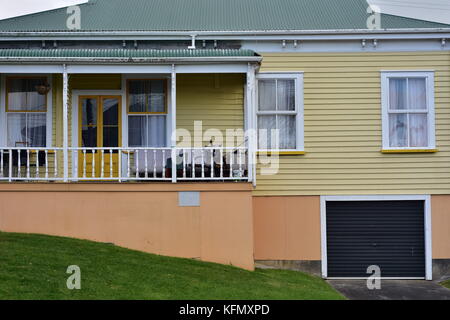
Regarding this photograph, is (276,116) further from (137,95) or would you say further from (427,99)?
(427,99)

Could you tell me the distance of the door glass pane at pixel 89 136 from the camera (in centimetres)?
1379

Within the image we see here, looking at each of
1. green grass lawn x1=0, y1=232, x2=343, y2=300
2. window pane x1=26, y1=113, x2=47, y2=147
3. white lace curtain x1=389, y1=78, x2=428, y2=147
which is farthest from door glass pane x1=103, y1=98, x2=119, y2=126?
white lace curtain x1=389, y1=78, x2=428, y2=147

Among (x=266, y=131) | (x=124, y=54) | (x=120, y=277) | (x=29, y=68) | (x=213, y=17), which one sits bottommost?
(x=120, y=277)

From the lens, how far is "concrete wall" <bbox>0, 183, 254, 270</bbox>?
39.0ft

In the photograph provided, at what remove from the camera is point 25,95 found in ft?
45.0

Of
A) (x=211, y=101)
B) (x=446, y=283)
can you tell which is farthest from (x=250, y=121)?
(x=446, y=283)

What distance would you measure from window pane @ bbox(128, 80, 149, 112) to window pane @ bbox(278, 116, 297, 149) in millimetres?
3109

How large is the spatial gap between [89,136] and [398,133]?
22.8 feet

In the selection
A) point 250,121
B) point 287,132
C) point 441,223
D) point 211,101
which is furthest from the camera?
point 211,101

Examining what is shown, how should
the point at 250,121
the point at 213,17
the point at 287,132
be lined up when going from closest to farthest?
1. the point at 250,121
2. the point at 287,132
3. the point at 213,17

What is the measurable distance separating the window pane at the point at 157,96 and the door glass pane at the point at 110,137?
97 cm

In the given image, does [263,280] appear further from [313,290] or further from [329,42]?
[329,42]

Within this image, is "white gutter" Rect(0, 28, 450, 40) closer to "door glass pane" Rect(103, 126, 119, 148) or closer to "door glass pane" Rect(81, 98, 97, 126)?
"door glass pane" Rect(81, 98, 97, 126)
